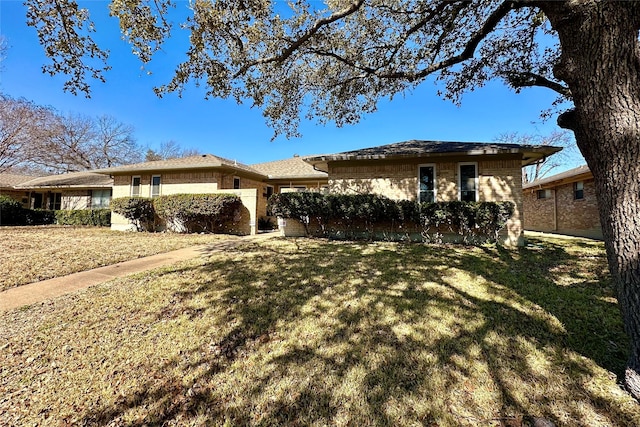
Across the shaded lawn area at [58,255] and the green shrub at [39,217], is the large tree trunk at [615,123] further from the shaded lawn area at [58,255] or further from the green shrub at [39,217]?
the green shrub at [39,217]

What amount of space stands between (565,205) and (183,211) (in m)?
19.5

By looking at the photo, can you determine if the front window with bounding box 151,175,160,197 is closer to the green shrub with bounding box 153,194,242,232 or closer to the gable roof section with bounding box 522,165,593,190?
the green shrub with bounding box 153,194,242,232

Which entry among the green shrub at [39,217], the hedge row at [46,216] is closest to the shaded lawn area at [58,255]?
the hedge row at [46,216]

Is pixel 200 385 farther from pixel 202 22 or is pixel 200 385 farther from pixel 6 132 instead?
pixel 6 132

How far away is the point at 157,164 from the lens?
49.0ft

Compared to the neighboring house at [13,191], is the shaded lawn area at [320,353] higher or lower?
lower

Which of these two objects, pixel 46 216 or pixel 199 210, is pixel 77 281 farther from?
pixel 46 216

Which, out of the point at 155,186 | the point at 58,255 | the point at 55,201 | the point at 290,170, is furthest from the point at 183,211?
the point at 55,201

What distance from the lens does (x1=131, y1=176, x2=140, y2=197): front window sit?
15266 millimetres

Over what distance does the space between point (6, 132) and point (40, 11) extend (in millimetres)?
22607

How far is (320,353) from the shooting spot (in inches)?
118

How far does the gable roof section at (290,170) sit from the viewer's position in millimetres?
15258

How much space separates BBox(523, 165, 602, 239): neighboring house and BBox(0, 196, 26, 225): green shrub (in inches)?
1242

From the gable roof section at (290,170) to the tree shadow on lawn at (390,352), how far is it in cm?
1033
